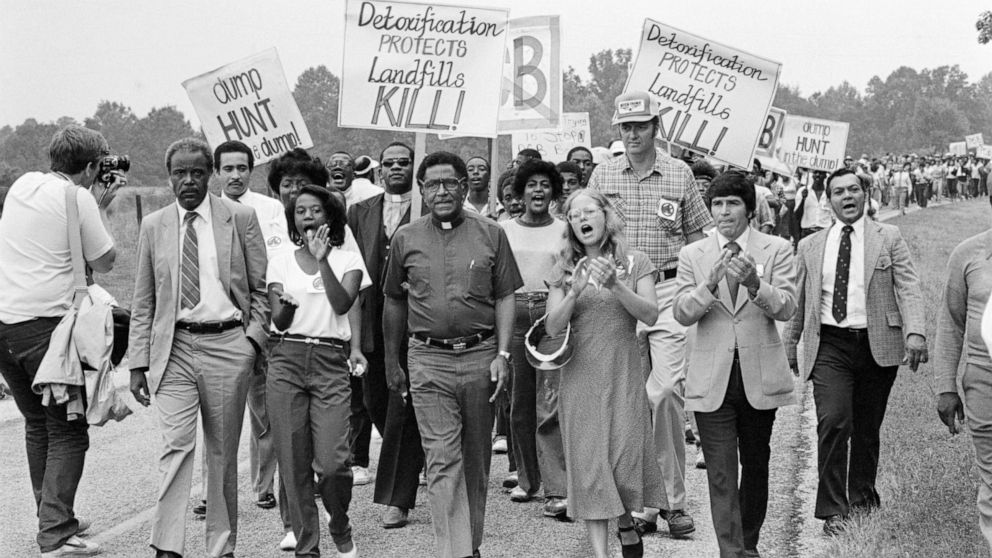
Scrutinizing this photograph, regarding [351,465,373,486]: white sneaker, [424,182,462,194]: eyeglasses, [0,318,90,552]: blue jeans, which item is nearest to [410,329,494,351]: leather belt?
[424,182,462,194]: eyeglasses

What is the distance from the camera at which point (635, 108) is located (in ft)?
25.2

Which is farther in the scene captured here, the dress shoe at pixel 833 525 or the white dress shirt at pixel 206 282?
the dress shoe at pixel 833 525

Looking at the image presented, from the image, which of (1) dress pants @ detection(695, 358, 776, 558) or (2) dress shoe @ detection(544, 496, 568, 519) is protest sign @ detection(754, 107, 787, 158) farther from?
(1) dress pants @ detection(695, 358, 776, 558)

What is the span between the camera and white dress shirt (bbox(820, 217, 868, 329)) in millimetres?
7195

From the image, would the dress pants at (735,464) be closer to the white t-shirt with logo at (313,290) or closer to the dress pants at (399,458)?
the dress pants at (399,458)

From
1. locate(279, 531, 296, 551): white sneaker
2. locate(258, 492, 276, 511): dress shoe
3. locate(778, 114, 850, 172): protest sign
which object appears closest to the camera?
locate(279, 531, 296, 551): white sneaker

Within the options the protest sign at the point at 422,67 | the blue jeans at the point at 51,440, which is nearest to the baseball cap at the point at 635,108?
the protest sign at the point at 422,67

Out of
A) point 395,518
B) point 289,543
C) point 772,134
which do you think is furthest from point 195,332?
point 772,134

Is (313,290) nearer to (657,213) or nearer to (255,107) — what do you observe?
(657,213)

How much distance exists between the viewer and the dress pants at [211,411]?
6.39 m

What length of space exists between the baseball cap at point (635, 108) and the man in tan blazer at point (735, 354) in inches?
51.5

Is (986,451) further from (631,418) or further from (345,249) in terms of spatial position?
(345,249)

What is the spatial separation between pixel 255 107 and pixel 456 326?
5.02 meters

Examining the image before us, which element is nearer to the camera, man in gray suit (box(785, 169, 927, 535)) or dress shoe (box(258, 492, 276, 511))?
man in gray suit (box(785, 169, 927, 535))
